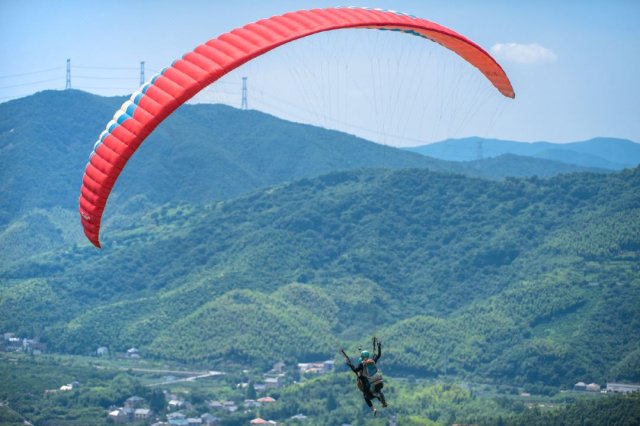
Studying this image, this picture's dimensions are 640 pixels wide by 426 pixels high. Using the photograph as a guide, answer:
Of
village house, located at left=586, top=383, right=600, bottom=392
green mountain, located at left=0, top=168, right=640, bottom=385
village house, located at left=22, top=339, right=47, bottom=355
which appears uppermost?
green mountain, located at left=0, top=168, right=640, bottom=385

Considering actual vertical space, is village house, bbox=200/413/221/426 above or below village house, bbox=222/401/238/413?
below

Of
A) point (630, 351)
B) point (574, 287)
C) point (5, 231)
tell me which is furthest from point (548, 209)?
point (5, 231)

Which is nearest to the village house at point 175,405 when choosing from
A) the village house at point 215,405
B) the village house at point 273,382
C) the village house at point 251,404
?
the village house at point 215,405

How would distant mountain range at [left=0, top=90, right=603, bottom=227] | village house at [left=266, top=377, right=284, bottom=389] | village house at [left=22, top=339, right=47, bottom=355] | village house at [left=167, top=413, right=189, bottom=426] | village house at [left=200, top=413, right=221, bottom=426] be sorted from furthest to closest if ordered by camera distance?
distant mountain range at [left=0, top=90, right=603, bottom=227], village house at [left=22, top=339, right=47, bottom=355], village house at [left=266, top=377, right=284, bottom=389], village house at [left=200, top=413, right=221, bottom=426], village house at [left=167, top=413, right=189, bottom=426]

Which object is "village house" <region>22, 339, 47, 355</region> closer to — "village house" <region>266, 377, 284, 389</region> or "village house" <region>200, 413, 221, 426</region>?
"village house" <region>266, 377, 284, 389</region>

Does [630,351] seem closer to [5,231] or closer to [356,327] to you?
[356,327]

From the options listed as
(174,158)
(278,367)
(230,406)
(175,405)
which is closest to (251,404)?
(230,406)

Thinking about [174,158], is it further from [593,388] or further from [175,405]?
[593,388]

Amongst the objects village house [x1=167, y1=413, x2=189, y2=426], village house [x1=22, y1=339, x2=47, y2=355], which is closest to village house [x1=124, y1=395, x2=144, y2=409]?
village house [x1=167, y1=413, x2=189, y2=426]
